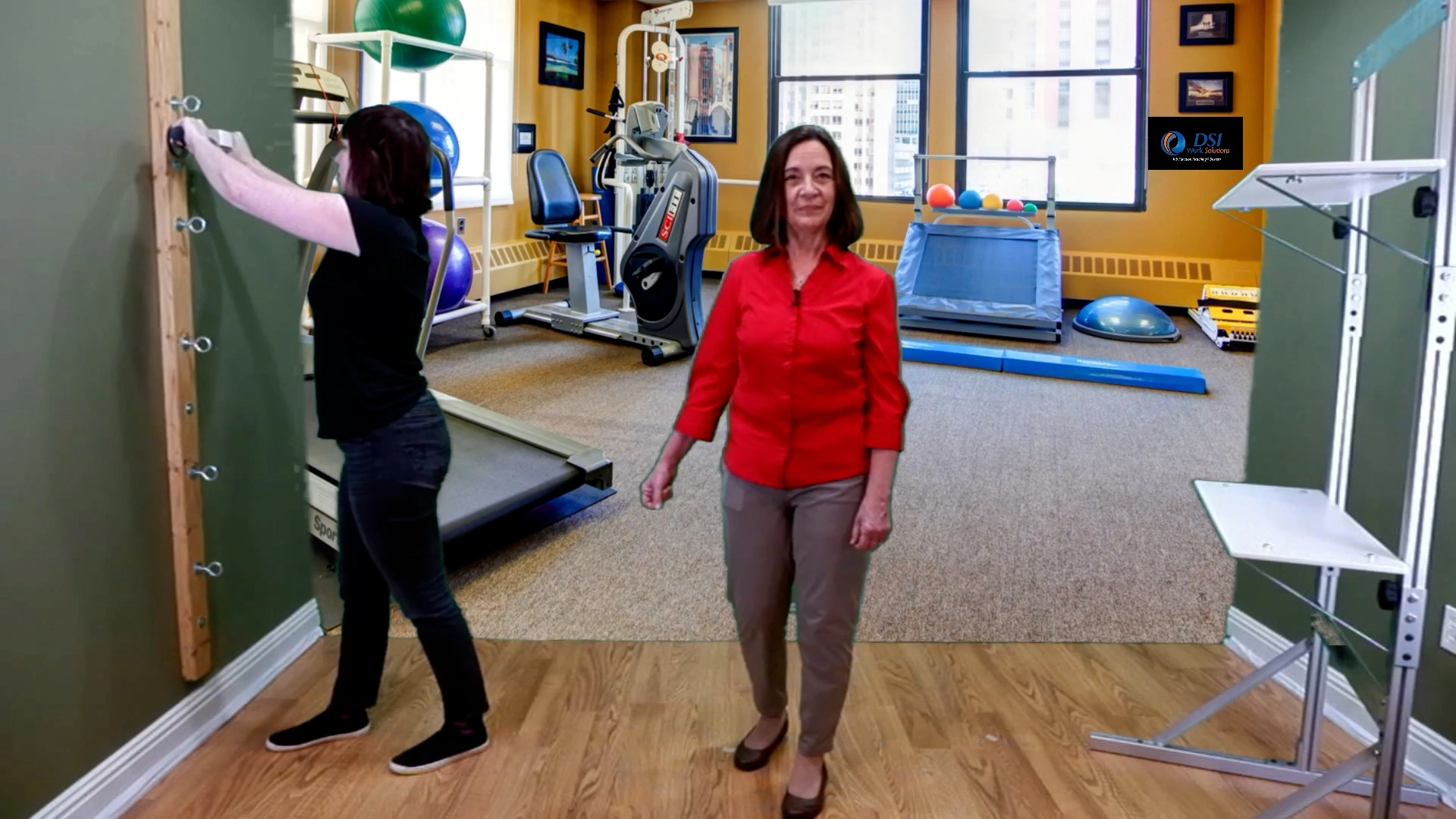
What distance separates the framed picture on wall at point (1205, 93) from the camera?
8641mm

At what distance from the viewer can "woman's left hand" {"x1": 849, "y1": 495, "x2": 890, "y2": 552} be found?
1.87 meters

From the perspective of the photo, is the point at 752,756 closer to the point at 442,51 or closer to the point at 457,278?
the point at 442,51

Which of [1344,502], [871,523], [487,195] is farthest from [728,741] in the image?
[487,195]

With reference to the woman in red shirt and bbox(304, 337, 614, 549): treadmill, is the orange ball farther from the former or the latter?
the woman in red shirt

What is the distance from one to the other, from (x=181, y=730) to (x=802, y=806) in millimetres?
1283

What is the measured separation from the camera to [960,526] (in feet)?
12.7

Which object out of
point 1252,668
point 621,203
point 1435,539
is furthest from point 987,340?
point 1435,539

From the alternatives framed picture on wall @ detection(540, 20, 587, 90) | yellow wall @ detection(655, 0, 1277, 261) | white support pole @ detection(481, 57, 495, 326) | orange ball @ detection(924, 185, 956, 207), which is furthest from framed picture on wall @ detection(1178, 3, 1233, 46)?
white support pole @ detection(481, 57, 495, 326)

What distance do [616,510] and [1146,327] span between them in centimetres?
513

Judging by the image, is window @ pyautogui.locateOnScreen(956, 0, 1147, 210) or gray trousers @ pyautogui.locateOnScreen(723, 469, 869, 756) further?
window @ pyautogui.locateOnScreen(956, 0, 1147, 210)

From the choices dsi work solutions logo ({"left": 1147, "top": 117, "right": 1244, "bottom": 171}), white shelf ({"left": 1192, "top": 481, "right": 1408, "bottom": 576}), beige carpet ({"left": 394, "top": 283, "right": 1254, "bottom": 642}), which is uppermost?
dsi work solutions logo ({"left": 1147, "top": 117, "right": 1244, "bottom": 171})

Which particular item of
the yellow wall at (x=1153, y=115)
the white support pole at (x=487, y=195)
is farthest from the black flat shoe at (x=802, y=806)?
the yellow wall at (x=1153, y=115)

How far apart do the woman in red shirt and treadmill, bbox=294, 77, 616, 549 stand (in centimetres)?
122

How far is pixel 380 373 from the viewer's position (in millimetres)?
1932
